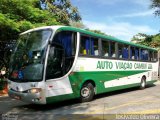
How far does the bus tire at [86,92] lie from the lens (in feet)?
42.8

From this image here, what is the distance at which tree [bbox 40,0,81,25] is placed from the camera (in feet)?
78.6

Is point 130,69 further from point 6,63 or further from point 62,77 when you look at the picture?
point 6,63

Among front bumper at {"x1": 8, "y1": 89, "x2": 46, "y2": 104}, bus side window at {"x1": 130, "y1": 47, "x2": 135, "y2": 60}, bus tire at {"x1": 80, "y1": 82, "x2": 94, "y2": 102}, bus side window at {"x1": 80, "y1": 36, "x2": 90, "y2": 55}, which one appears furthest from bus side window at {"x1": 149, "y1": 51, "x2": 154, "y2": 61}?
front bumper at {"x1": 8, "y1": 89, "x2": 46, "y2": 104}

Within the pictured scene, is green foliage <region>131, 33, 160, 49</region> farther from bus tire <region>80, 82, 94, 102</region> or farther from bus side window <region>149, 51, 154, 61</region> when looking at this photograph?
bus tire <region>80, 82, 94, 102</region>

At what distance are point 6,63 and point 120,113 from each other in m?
13.1

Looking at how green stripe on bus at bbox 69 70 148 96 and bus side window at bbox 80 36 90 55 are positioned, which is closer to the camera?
green stripe on bus at bbox 69 70 148 96

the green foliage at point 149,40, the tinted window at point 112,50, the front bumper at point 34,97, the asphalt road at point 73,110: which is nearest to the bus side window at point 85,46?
the tinted window at point 112,50

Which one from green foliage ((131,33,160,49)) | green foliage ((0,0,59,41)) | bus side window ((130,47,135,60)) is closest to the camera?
green foliage ((0,0,59,41))

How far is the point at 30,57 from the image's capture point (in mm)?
11266

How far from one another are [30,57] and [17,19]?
6699mm

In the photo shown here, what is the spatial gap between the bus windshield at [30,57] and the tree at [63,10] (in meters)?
11.7

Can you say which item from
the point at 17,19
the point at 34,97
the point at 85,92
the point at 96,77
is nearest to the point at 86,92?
the point at 85,92

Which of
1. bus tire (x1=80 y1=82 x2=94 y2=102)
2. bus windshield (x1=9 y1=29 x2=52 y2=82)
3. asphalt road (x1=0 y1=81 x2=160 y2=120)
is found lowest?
asphalt road (x1=0 y1=81 x2=160 y2=120)

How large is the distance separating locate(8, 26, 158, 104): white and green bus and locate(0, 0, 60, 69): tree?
3941 millimetres
